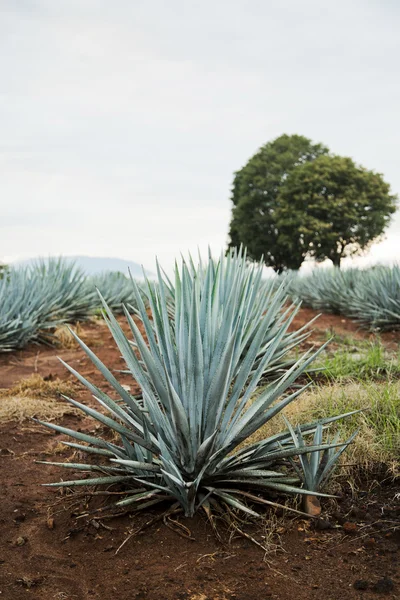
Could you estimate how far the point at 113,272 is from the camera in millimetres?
15133

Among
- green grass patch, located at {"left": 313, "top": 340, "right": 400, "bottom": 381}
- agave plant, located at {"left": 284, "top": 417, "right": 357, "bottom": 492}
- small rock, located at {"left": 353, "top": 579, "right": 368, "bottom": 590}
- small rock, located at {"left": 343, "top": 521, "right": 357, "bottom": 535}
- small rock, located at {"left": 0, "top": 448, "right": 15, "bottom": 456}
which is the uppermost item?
green grass patch, located at {"left": 313, "top": 340, "right": 400, "bottom": 381}

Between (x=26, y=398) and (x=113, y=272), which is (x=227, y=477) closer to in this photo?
(x=26, y=398)

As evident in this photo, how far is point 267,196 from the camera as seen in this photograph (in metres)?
36.8

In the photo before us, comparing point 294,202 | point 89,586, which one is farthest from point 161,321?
point 294,202

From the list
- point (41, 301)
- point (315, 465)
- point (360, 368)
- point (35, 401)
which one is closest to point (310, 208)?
point (41, 301)

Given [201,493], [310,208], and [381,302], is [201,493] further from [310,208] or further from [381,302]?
[310,208]

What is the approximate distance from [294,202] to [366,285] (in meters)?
22.6

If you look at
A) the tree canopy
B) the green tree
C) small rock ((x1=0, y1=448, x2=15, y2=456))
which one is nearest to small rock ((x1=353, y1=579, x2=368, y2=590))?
small rock ((x1=0, y1=448, x2=15, y2=456))

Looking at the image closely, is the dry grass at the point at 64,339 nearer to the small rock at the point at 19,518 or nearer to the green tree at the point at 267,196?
the small rock at the point at 19,518

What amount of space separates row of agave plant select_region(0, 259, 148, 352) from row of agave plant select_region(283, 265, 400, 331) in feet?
10.9

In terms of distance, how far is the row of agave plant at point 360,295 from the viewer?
31.8 ft

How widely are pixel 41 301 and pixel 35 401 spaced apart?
4036 mm

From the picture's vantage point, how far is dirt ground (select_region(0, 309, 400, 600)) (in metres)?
2.24

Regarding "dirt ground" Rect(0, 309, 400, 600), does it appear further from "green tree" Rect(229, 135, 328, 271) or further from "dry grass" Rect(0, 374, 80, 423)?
"green tree" Rect(229, 135, 328, 271)
